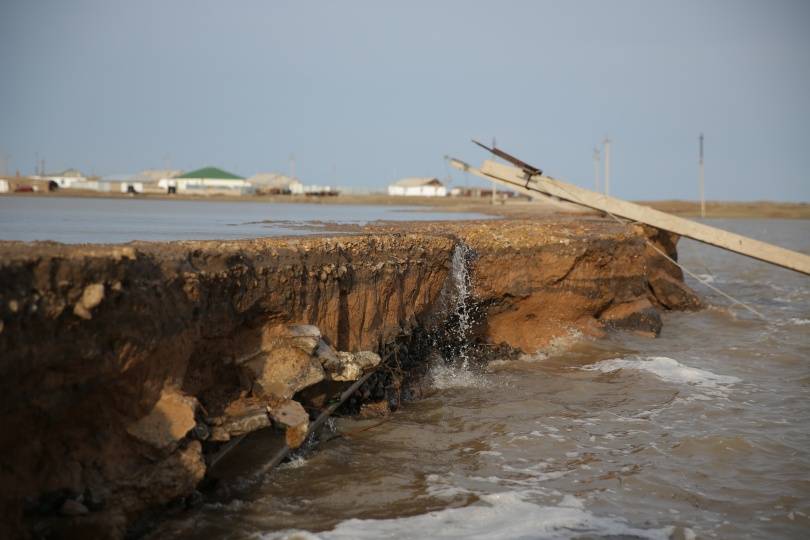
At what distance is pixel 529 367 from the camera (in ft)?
34.2

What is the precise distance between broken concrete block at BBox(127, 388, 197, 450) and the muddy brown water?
0.61m

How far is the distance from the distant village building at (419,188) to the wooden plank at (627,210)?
237 ft

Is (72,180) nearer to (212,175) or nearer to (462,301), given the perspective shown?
(212,175)

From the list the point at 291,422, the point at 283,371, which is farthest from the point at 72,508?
the point at 283,371

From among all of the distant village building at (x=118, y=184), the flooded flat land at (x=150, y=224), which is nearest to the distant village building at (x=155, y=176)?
the distant village building at (x=118, y=184)

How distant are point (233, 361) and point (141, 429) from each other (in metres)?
1.34

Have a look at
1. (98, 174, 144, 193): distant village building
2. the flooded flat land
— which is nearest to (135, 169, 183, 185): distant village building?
(98, 174, 144, 193): distant village building

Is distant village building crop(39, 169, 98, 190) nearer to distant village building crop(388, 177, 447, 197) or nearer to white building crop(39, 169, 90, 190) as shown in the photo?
white building crop(39, 169, 90, 190)

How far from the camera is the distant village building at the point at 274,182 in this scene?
261 ft

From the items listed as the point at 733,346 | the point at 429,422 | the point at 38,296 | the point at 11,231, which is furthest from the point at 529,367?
the point at 11,231

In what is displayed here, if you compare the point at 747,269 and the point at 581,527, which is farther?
the point at 747,269

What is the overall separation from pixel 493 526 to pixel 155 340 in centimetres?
284

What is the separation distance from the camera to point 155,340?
17.9ft

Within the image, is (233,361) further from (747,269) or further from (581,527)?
(747,269)
